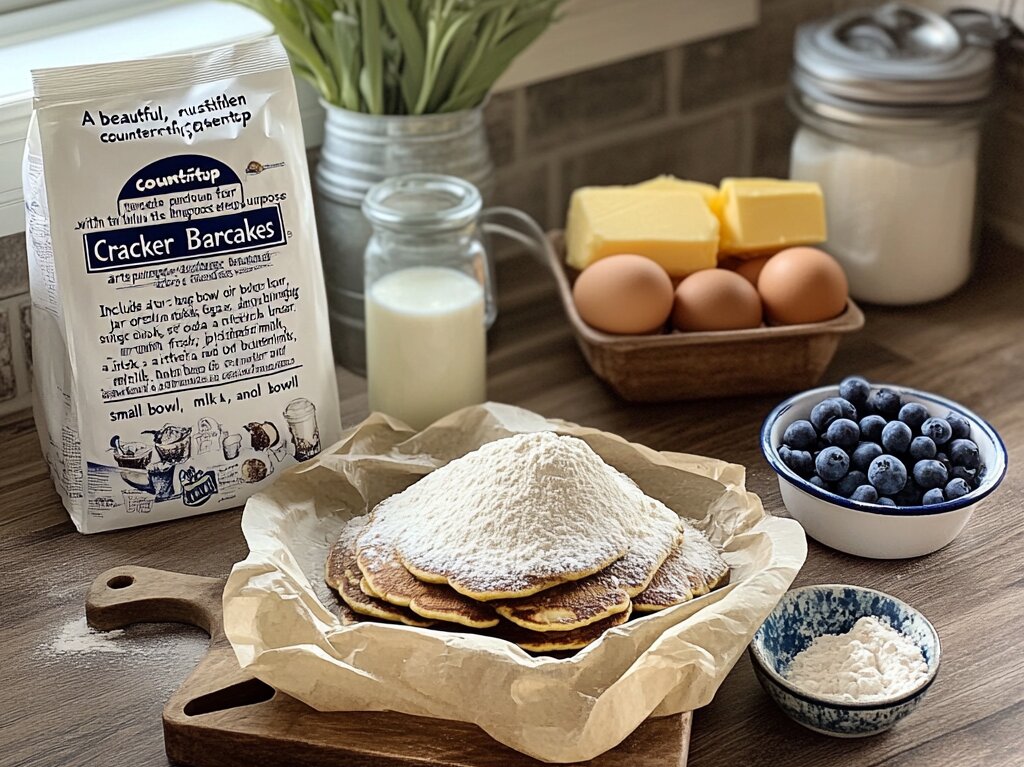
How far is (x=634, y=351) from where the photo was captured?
1.22 meters

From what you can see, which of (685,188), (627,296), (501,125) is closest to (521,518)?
(627,296)

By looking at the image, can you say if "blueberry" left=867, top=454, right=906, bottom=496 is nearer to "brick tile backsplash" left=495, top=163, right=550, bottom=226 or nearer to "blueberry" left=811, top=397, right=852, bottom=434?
"blueberry" left=811, top=397, right=852, bottom=434

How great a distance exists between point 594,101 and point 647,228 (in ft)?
1.07

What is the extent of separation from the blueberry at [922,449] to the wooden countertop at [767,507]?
0.09 metres

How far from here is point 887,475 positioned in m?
1.03

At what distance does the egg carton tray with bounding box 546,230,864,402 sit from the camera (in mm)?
1220

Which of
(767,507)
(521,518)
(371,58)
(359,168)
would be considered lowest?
(767,507)

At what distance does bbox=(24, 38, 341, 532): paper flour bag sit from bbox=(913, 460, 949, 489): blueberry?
1.66ft

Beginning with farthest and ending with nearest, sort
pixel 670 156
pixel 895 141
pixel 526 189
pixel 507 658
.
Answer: pixel 670 156
pixel 526 189
pixel 895 141
pixel 507 658

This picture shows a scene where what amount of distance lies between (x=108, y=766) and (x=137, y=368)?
32cm

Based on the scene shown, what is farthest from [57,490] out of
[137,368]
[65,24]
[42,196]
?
[65,24]

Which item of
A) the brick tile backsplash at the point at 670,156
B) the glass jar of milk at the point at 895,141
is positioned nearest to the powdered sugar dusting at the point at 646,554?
the glass jar of milk at the point at 895,141

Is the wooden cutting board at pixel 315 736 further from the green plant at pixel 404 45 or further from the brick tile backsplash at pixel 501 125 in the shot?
the brick tile backsplash at pixel 501 125

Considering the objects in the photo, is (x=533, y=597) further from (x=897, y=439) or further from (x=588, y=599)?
(x=897, y=439)
